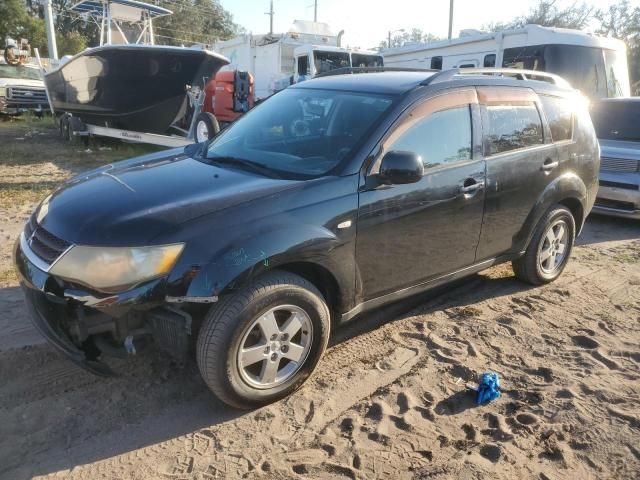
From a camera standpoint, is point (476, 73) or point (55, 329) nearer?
point (55, 329)

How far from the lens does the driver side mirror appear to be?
3.08 meters

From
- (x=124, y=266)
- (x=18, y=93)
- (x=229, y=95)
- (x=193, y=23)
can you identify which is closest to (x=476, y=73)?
(x=124, y=266)

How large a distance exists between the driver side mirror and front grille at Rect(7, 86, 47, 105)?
55.3 ft

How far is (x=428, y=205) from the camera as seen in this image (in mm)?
3498

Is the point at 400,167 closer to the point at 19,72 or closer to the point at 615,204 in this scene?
the point at 615,204

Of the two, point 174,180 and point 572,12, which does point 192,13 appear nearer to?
point 572,12

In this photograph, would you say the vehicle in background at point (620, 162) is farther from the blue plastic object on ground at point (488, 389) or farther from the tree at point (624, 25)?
the tree at point (624, 25)

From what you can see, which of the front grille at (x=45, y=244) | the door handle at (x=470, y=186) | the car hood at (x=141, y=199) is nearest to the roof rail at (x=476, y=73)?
the door handle at (x=470, y=186)

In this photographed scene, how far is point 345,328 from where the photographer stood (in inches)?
155

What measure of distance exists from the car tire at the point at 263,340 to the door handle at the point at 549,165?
2392mm

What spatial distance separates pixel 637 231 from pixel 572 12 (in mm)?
33182

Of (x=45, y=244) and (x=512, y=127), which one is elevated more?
(x=512, y=127)

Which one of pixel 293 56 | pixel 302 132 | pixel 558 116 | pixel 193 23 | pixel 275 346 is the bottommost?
pixel 275 346

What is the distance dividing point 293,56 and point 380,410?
1441 centimetres
